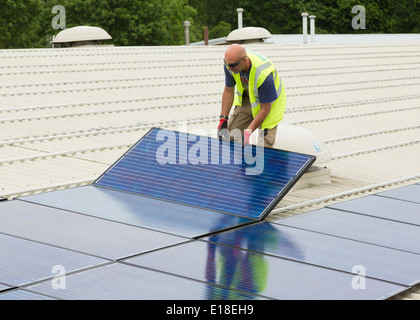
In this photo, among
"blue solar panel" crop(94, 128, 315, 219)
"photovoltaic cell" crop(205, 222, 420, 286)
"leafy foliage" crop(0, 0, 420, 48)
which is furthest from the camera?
"leafy foliage" crop(0, 0, 420, 48)

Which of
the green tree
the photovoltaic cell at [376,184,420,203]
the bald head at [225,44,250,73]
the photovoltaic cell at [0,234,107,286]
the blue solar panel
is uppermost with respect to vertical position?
the green tree

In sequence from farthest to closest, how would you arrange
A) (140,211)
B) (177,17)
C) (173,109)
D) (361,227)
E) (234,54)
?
(177,17) → (173,109) → (234,54) → (140,211) → (361,227)

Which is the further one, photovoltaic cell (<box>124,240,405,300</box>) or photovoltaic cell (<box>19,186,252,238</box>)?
photovoltaic cell (<box>19,186,252,238</box>)

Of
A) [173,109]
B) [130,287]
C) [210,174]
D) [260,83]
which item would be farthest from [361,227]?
[173,109]

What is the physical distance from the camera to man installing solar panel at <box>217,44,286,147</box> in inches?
354

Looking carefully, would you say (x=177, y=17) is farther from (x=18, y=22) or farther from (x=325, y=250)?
(x=325, y=250)

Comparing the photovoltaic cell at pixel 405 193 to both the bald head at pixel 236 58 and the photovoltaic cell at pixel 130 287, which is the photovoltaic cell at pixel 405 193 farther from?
the photovoltaic cell at pixel 130 287

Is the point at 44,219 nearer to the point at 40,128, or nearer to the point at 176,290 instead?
the point at 176,290

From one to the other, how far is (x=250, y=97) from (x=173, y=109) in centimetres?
628

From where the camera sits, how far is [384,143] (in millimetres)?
13508

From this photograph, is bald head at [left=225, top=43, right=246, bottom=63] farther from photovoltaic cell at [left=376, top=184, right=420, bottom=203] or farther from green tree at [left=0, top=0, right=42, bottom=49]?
green tree at [left=0, top=0, right=42, bottom=49]

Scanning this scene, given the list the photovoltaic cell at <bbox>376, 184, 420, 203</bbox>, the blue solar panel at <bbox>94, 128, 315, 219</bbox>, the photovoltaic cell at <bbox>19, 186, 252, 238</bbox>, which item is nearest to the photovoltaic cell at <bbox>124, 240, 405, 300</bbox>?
the photovoltaic cell at <bbox>19, 186, 252, 238</bbox>

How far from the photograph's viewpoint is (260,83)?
29.9ft

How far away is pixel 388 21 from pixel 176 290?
66.1 metres
